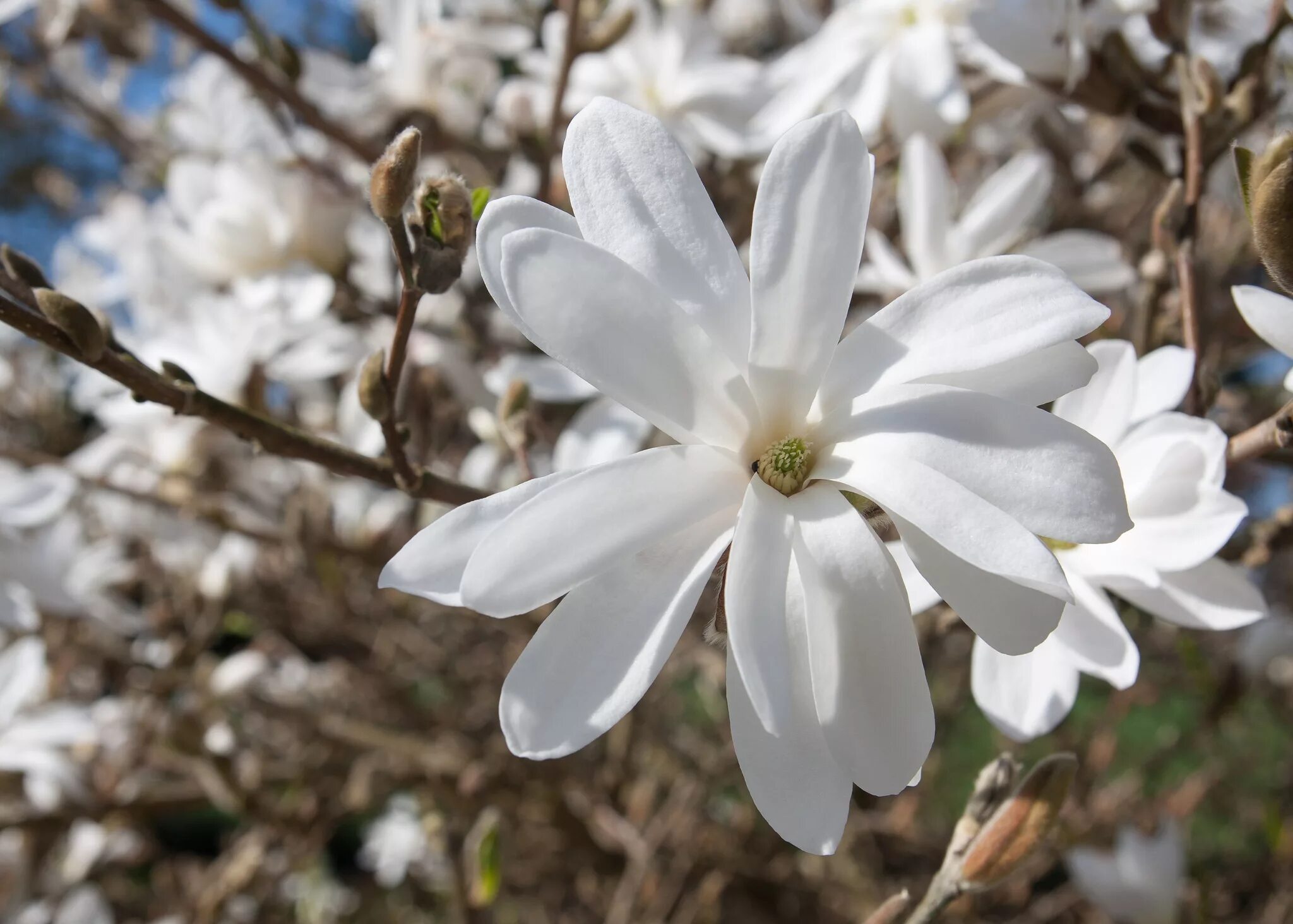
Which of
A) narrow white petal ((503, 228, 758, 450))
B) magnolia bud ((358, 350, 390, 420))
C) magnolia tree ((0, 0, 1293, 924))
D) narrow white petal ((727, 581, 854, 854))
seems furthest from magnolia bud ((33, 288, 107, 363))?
narrow white petal ((727, 581, 854, 854))

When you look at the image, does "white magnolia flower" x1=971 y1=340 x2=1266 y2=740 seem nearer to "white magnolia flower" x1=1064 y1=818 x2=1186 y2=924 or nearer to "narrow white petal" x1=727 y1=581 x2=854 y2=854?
"narrow white petal" x1=727 y1=581 x2=854 y2=854

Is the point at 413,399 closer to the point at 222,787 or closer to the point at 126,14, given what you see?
the point at 222,787

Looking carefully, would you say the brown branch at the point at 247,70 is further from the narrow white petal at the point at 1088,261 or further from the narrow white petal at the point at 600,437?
the narrow white petal at the point at 1088,261

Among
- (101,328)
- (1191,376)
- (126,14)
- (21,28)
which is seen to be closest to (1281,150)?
(1191,376)

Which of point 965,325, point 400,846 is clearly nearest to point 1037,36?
point 965,325

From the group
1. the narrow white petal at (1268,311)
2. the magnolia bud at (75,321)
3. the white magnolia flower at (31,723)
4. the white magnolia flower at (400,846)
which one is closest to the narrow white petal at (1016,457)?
the narrow white petal at (1268,311)

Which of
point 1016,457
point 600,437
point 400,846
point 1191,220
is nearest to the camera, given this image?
point 1016,457

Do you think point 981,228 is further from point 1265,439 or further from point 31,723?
point 31,723
